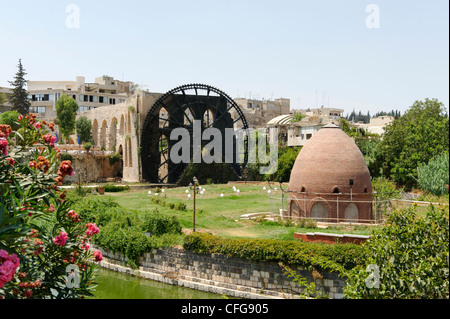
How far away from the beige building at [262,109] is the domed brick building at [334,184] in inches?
1965

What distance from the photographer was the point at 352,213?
17250mm

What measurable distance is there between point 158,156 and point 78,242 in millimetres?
32716

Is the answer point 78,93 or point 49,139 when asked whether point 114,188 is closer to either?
point 78,93

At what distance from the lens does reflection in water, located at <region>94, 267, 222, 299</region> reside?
13352mm

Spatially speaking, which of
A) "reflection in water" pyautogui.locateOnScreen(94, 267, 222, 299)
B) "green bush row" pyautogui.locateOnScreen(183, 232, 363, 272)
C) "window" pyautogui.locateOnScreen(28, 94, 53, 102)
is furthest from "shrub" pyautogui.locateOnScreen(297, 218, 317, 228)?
"window" pyautogui.locateOnScreen(28, 94, 53, 102)

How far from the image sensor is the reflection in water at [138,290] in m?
13.4

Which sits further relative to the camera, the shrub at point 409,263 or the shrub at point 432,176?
the shrub at point 432,176

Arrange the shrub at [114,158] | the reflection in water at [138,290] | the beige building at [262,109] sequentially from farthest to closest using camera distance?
the beige building at [262,109], the shrub at [114,158], the reflection in water at [138,290]

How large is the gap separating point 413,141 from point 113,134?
26.8 metres

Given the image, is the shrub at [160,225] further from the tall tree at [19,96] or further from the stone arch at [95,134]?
the stone arch at [95,134]

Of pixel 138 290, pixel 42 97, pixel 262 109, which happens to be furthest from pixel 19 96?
pixel 262 109

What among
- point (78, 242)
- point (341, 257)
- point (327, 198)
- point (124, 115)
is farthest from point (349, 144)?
point (124, 115)

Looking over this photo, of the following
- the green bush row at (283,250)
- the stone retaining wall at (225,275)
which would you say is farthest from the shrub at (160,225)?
the green bush row at (283,250)
